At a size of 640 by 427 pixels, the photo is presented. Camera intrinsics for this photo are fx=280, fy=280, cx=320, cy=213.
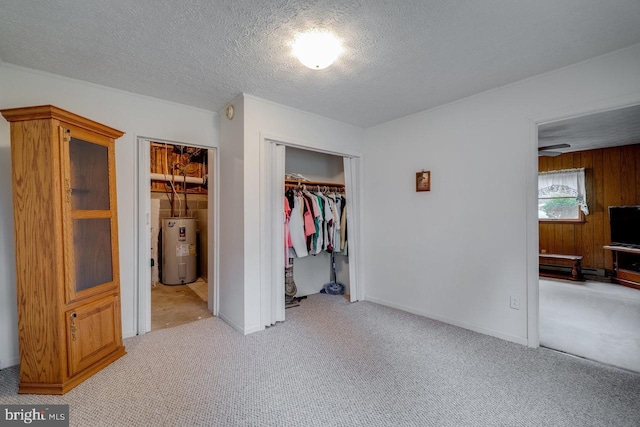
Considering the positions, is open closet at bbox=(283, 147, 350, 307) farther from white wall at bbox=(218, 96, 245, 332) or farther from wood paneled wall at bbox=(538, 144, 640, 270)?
wood paneled wall at bbox=(538, 144, 640, 270)

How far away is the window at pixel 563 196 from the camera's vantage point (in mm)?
5148

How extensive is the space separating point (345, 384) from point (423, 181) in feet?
7.23

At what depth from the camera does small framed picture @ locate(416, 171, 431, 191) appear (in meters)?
3.11

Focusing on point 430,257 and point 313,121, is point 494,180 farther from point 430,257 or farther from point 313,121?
point 313,121

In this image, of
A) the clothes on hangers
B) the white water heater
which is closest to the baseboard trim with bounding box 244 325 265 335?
the clothes on hangers

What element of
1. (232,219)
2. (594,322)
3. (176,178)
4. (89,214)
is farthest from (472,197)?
(176,178)

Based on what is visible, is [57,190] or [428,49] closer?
[57,190]

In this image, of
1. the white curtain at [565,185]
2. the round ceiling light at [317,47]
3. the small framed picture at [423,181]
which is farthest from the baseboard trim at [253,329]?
the white curtain at [565,185]

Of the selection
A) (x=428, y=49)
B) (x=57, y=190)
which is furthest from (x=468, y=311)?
(x=57, y=190)

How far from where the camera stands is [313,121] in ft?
10.7

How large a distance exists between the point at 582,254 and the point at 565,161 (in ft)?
5.81

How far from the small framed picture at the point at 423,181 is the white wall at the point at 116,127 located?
234cm

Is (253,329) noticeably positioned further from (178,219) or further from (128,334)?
(178,219)

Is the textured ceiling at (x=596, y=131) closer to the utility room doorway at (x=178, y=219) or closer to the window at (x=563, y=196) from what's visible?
the window at (x=563, y=196)
